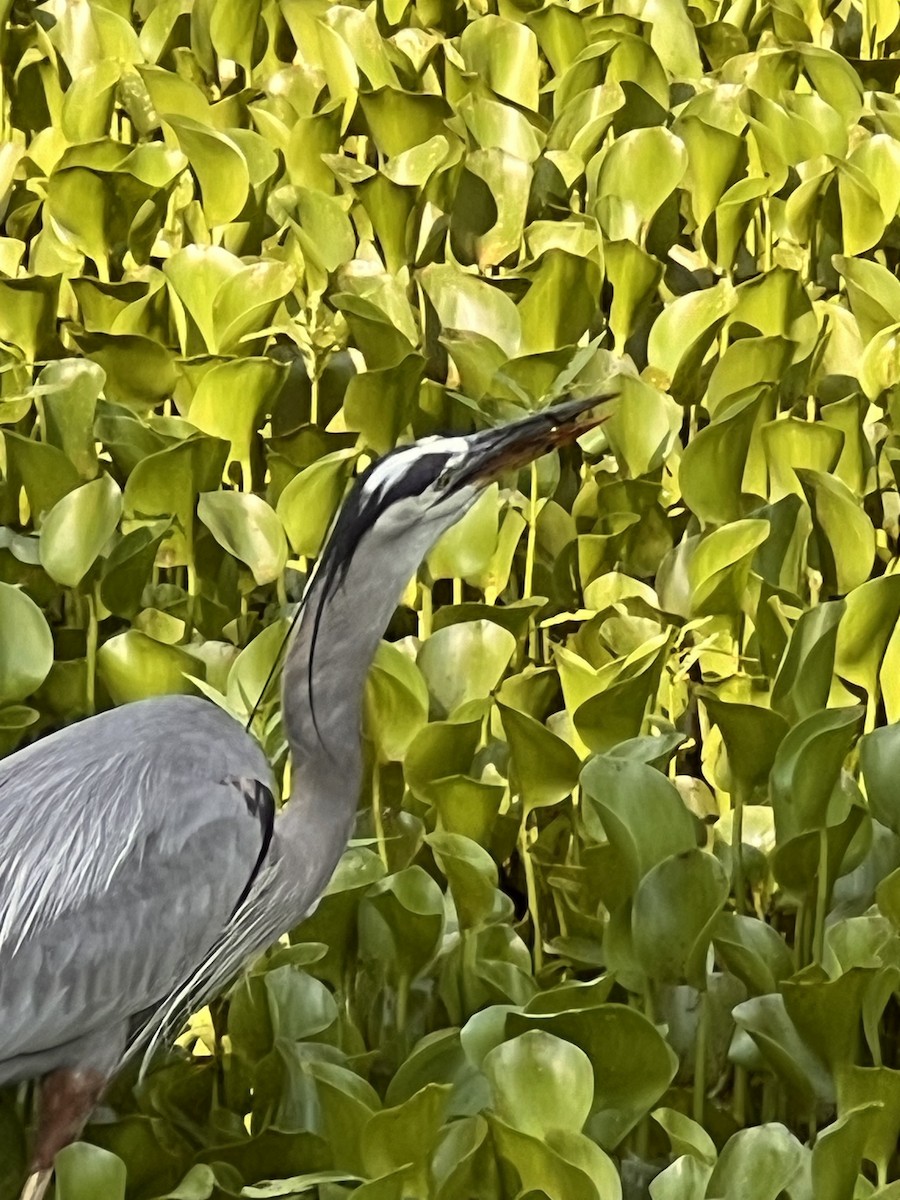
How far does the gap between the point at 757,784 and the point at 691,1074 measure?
1.34 ft

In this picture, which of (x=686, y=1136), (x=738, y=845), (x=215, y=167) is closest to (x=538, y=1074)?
(x=686, y=1136)

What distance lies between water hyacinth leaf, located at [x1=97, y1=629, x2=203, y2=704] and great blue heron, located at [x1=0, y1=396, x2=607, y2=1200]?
0.26 metres

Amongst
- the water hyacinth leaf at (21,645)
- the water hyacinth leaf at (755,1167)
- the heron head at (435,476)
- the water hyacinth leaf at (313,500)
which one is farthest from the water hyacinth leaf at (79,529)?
the water hyacinth leaf at (755,1167)

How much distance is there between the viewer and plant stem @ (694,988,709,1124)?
2588 millimetres

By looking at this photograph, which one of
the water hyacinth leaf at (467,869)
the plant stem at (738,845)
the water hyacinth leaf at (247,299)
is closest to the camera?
the water hyacinth leaf at (467,869)

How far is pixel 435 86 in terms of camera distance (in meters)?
4.70

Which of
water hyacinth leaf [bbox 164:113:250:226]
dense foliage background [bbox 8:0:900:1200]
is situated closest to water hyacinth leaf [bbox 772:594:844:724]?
dense foliage background [bbox 8:0:900:1200]

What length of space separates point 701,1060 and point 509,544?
98cm

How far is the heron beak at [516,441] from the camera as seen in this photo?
240 centimetres

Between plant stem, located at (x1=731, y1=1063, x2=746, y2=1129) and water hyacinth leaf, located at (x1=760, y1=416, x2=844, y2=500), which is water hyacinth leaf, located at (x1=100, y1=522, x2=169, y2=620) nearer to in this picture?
water hyacinth leaf, located at (x1=760, y1=416, x2=844, y2=500)

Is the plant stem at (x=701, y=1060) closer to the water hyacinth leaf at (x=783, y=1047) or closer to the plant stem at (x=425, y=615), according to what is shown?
the water hyacinth leaf at (x=783, y=1047)

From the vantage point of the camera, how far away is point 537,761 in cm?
267

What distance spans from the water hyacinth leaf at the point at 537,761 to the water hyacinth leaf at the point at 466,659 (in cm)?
15

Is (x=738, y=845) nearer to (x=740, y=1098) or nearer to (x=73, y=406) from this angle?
(x=740, y=1098)
